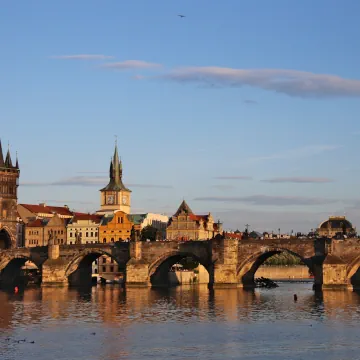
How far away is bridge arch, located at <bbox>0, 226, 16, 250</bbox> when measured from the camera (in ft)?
564

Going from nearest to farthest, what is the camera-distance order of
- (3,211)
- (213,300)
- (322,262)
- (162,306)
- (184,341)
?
(184,341), (162,306), (213,300), (322,262), (3,211)

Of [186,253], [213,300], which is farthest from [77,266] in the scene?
[213,300]

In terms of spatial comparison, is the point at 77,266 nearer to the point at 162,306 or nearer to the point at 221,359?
the point at 162,306

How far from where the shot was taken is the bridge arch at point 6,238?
564 ft

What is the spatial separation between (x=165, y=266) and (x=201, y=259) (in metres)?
11.9

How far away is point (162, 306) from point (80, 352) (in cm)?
3729

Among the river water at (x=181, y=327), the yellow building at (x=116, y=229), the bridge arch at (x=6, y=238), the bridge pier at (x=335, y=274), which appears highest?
the yellow building at (x=116, y=229)

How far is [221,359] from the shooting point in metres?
59.3

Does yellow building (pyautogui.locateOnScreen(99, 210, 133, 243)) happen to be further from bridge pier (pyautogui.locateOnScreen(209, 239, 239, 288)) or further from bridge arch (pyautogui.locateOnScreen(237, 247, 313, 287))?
bridge pier (pyautogui.locateOnScreen(209, 239, 239, 288))

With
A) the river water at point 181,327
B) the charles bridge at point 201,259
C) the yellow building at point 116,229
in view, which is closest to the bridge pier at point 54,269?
the charles bridge at point 201,259

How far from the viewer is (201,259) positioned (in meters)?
131

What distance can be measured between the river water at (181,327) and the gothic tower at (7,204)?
59.2 meters

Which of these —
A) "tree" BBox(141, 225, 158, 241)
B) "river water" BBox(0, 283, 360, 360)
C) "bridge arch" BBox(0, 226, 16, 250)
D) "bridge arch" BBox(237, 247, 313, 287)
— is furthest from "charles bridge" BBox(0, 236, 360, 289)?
"tree" BBox(141, 225, 158, 241)

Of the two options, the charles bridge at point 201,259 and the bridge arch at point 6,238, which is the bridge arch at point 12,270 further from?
the bridge arch at point 6,238
